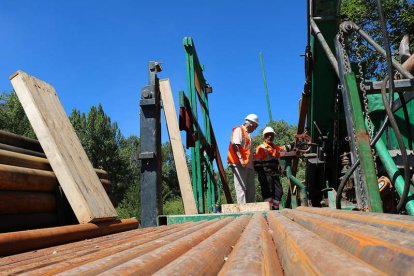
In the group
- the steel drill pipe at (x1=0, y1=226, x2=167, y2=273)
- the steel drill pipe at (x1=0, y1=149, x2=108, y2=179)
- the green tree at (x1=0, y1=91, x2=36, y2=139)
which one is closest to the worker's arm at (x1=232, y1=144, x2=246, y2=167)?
the steel drill pipe at (x1=0, y1=149, x2=108, y2=179)

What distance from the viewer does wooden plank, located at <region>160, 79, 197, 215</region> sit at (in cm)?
529

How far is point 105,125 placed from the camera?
40.9 metres

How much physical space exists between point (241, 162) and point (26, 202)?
12.8ft

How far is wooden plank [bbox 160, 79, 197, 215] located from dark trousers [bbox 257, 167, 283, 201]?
2183 mm

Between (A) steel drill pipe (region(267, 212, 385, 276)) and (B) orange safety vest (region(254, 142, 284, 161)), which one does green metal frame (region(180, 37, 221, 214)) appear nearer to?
(B) orange safety vest (region(254, 142, 284, 161))

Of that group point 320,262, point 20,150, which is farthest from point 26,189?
point 320,262

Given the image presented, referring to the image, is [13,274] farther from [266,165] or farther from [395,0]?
[395,0]

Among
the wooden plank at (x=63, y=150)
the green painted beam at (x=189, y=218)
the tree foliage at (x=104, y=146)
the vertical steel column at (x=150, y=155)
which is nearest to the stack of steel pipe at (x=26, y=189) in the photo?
the wooden plank at (x=63, y=150)

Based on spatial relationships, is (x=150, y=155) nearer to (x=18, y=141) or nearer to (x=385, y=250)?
(x=18, y=141)

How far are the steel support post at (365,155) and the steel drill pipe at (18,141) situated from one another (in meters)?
3.14

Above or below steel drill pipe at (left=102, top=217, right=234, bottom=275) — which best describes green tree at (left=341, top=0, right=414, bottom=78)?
above

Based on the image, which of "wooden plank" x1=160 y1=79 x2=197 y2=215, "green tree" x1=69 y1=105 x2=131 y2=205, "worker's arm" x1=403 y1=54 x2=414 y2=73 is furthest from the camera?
"green tree" x1=69 y1=105 x2=131 y2=205

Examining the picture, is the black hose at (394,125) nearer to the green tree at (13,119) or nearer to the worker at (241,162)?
the worker at (241,162)

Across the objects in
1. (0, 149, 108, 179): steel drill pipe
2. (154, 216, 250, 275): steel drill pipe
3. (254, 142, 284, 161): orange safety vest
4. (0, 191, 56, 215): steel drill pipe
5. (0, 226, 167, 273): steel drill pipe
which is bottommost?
(0, 226, 167, 273): steel drill pipe
